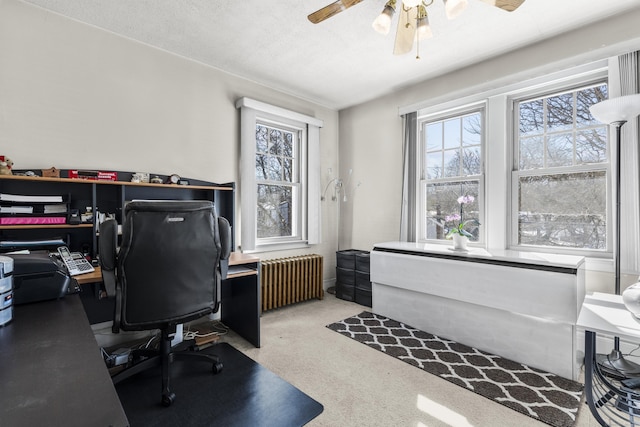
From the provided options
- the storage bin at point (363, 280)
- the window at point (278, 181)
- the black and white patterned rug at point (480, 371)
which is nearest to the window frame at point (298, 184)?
the window at point (278, 181)

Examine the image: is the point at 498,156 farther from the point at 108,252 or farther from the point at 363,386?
the point at 108,252

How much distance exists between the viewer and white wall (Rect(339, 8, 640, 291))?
246cm

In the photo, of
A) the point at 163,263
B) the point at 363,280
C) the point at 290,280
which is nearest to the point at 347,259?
the point at 363,280

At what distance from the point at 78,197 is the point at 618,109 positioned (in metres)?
3.90

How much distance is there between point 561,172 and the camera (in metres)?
2.74

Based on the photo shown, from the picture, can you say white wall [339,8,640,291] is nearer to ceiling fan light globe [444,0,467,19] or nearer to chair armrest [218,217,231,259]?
ceiling fan light globe [444,0,467,19]

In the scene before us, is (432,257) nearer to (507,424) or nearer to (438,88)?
(507,424)

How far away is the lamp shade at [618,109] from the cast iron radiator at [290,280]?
2949 mm

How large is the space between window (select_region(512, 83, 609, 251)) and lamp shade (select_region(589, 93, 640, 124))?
67 centimetres

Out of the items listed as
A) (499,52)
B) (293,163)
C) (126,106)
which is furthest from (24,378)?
(499,52)

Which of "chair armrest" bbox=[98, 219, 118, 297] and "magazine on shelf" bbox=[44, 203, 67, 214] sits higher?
"magazine on shelf" bbox=[44, 203, 67, 214]

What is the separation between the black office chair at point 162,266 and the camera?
64.1 inches

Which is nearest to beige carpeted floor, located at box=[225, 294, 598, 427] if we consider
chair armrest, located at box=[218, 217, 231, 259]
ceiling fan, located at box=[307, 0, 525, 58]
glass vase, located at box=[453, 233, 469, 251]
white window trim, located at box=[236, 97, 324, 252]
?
chair armrest, located at box=[218, 217, 231, 259]

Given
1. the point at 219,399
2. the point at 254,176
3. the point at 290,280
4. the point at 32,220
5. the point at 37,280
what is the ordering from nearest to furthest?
the point at 37,280 < the point at 219,399 < the point at 32,220 < the point at 254,176 < the point at 290,280
